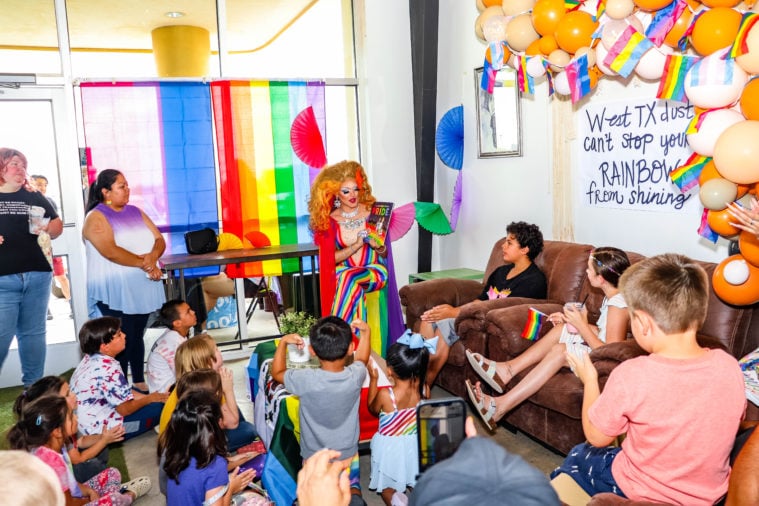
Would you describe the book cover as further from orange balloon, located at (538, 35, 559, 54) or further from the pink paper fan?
orange balloon, located at (538, 35, 559, 54)

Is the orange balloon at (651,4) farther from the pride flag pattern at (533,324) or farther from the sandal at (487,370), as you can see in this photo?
the sandal at (487,370)

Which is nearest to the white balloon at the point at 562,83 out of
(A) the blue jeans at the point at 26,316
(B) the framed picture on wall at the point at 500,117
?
(B) the framed picture on wall at the point at 500,117

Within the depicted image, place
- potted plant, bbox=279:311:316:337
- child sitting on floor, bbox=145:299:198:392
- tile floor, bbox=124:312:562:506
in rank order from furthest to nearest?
potted plant, bbox=279:311:316:337 → child sitting on floor, bbox=145:299:198:392 → tile floor, bbox=124:312:562:506

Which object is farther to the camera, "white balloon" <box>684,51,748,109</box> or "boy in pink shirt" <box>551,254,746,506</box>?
"white balloon" <box>684,51,748,109</box>

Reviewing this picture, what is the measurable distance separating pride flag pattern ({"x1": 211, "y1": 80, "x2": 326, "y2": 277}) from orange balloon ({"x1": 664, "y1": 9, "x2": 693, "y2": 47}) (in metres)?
2.92

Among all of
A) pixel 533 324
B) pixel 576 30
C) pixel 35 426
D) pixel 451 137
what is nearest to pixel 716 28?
pixel 576 30

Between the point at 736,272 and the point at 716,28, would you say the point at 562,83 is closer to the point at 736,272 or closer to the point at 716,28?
the point at 716,28

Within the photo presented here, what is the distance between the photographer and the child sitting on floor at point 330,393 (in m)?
2.53

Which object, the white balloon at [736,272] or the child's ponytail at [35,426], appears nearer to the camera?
the child's ponytail at [35,426]

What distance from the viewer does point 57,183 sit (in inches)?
187

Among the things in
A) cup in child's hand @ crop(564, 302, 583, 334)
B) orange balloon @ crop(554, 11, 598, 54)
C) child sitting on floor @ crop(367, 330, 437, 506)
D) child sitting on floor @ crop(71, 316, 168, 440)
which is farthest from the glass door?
cup in child's hand @ crop(564, 302, 583, 334)

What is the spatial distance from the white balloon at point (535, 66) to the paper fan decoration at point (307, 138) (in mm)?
1920

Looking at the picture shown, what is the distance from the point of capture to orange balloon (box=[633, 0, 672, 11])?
2.88m

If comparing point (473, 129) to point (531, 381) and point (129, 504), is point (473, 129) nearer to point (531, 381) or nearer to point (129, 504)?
point (531, 381)
